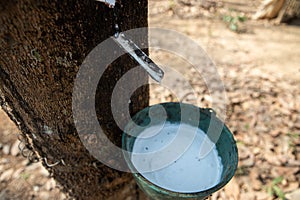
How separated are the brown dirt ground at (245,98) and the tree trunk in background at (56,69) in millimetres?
629

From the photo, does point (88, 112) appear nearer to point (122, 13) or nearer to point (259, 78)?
point (122, 13)

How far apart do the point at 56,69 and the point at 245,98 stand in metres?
1.93

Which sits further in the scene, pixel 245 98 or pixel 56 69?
pixel 245 98

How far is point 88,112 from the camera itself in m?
1.22

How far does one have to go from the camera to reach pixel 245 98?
8.14 ft

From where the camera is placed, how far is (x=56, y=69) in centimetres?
104

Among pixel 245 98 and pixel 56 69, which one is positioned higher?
pixel 56 69

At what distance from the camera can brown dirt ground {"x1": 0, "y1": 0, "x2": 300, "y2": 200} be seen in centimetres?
195

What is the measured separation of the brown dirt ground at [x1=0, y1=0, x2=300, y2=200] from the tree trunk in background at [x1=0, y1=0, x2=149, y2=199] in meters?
0.63

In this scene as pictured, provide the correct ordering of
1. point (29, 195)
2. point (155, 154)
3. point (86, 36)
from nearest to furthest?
point (86, 36)
point (155, 154)
point (29, 195)

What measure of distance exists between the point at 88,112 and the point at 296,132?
1848 mm

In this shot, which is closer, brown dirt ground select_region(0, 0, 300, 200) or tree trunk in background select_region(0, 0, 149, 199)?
tree trunk in background select_region(0, 0, 149, 199)

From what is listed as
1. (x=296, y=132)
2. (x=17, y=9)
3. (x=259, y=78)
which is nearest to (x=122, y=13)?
(x=17, y=9)

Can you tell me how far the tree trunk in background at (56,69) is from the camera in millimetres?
893
